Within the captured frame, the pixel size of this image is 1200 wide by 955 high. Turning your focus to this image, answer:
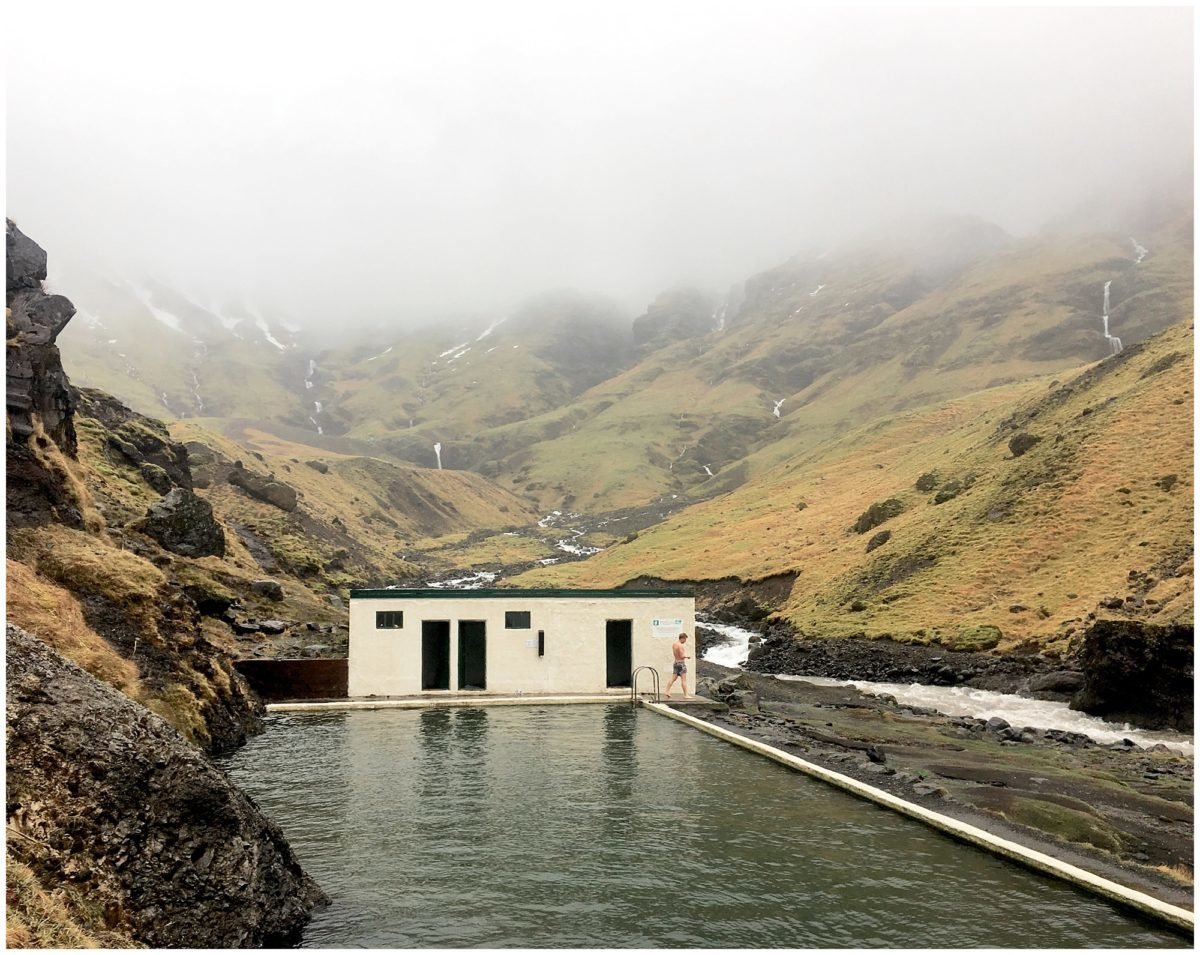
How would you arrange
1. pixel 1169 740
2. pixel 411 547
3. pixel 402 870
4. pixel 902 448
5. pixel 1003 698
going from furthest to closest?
pixel 411 547 < pixel 902 448 < pixel 1003 698 < pixel 1169 740 < pixel 402 870

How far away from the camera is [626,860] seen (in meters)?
15.6

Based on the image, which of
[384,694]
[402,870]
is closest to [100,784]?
[402,870]

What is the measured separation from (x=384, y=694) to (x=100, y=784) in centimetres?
2522

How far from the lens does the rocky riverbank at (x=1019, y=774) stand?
17.7 metres

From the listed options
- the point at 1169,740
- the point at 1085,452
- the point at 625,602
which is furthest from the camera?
the point at 1085,452

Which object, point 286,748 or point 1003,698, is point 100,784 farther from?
point 1003,698

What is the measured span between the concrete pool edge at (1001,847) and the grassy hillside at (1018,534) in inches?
979

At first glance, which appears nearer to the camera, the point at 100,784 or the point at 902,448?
the point at 100,784

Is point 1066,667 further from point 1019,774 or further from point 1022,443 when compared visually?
point 1022,443

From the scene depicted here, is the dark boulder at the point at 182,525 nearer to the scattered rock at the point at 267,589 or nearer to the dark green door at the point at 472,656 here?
the scattered rock at the point at 267,589

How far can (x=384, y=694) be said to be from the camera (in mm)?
34812

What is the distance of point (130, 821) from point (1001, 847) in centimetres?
1528

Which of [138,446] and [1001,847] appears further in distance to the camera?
[138,446]

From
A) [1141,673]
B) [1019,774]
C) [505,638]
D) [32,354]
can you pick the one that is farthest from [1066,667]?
[32,354]
